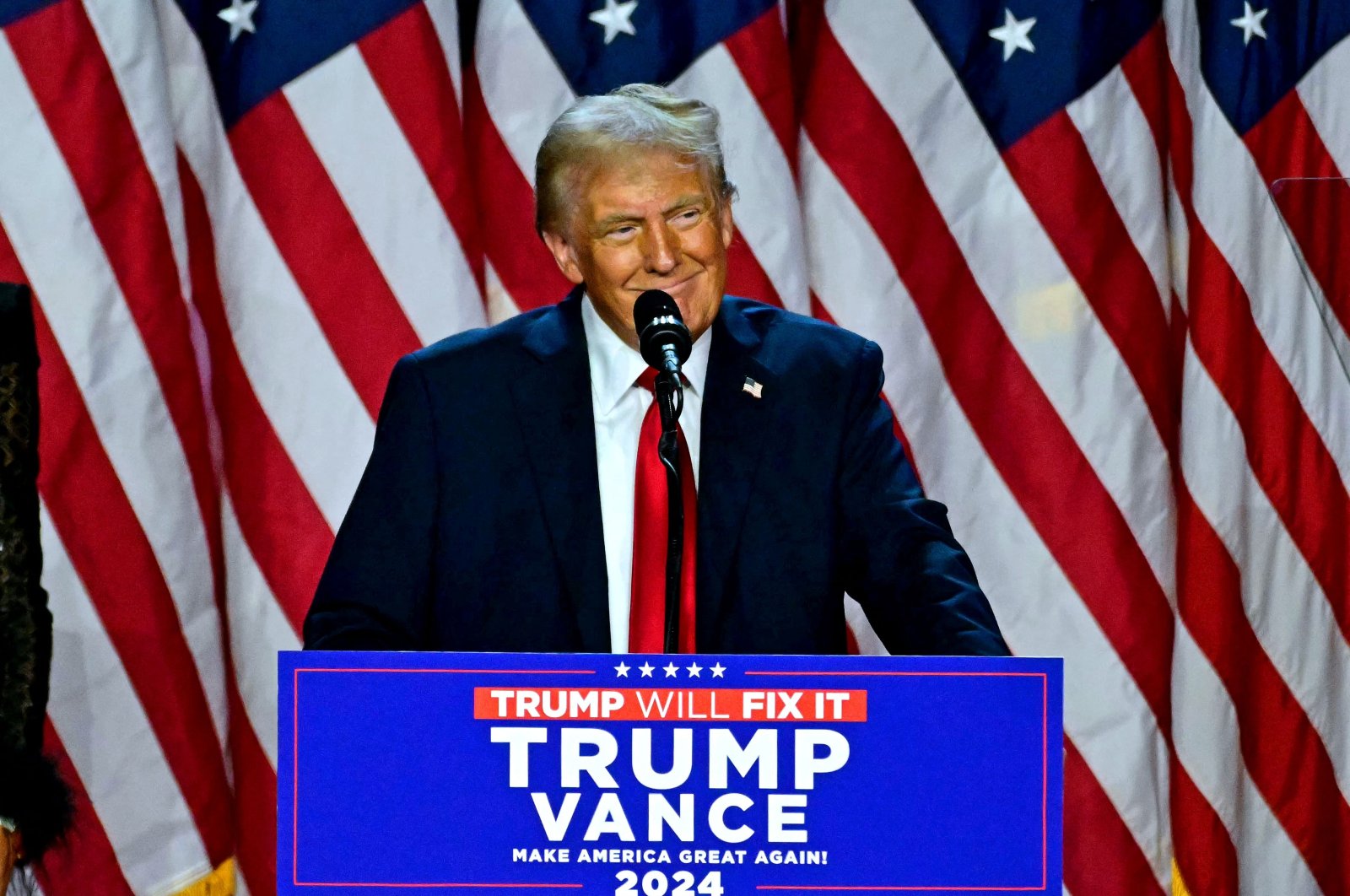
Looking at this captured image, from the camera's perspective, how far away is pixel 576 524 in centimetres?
198

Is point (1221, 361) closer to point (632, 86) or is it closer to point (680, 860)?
point (632, 86)

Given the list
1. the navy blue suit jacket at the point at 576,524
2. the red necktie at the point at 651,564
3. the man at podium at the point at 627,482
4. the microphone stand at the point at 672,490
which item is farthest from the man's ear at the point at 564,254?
the microphone stand at the point at 672,490

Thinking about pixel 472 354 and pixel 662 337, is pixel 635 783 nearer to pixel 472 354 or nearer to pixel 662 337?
pixel 662 337

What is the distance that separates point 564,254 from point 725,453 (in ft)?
1.09

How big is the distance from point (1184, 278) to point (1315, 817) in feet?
3.51

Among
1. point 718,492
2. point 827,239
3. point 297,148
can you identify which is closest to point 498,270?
point 297,148

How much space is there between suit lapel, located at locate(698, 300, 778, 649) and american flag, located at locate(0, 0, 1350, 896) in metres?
1.05

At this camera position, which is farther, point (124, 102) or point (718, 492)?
point (124, 102)

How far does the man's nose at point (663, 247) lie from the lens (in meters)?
2.02

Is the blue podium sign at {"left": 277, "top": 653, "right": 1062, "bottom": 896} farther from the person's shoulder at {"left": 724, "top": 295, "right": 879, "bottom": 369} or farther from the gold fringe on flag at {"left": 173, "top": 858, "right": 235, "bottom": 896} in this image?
the gold fringe on flag at {"left": 173, "top": 858, "right": 235, "bottom": 896}

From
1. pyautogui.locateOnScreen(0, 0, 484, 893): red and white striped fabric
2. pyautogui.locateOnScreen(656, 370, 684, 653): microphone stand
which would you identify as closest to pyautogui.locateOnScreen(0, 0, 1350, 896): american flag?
pyautogui.locateOnScreen(0, 0, 484, 893): red and white striped fabric

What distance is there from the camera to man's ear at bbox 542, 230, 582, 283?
6.92ft

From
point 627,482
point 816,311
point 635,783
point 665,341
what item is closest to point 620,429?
point 627,482

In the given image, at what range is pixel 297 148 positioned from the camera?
3.02m
